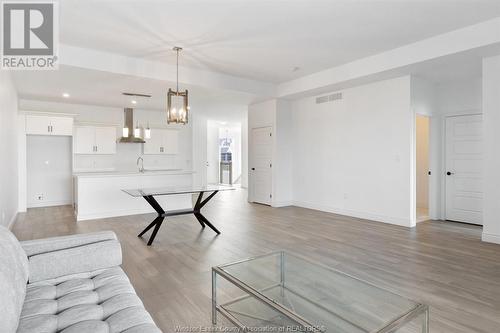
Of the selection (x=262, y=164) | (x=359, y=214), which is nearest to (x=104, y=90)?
(x=262, y=164)

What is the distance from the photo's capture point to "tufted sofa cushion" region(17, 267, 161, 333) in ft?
4.42

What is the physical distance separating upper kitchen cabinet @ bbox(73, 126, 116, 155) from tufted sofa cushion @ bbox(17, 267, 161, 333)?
6.47 metres

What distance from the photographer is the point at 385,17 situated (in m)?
3.65

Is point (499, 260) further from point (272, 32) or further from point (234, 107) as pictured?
point (234, 107)

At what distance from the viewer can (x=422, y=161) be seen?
6961mm

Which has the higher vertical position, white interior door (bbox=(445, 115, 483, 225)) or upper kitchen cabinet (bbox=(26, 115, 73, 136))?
upper kitchen cabinet (bbox=(26, 115, 73, 136))

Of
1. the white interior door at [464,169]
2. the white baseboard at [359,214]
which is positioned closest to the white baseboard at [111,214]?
the white baseboard at [359,214]

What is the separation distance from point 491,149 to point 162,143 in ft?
24.4

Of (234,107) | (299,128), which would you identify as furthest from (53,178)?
(299,128)

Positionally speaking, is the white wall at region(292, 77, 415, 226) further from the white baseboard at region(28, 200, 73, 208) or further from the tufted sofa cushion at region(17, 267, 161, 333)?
the white baseboard at region(28, 200, 73, 208)

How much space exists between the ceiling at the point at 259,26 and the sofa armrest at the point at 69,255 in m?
2.61

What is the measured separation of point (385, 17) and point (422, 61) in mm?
1185

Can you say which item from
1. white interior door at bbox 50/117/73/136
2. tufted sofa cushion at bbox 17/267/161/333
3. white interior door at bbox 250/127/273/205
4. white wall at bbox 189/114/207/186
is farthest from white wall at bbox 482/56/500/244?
white interior door at bbox 50/117/73/136

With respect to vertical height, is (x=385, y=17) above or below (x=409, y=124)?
above
